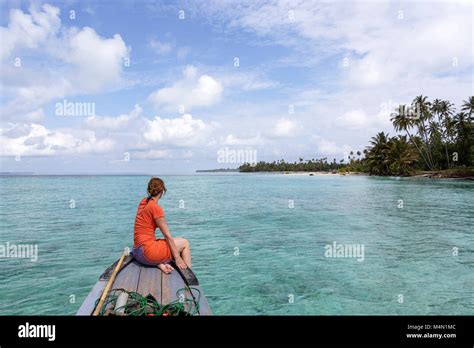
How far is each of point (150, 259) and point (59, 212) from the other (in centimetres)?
2097

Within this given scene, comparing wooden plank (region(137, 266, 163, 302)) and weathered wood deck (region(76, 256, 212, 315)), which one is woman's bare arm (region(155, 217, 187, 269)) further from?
wooden plank (region(137, 266, 163, 302))

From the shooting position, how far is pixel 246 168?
19800 cm

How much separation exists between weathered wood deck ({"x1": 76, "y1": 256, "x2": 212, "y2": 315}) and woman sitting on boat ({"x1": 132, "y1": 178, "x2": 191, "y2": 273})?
147 mm

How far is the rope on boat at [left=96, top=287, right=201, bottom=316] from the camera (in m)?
3.90

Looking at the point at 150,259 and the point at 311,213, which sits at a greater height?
the point at 150,259

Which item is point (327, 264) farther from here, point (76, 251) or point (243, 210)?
point (243, 210)

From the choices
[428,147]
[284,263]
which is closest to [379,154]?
[428,147]

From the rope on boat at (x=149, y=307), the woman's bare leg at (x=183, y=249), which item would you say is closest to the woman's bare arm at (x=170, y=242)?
the woman's bare leg at (x=183, y=249)

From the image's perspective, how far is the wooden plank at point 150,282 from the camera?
4546 millimetres

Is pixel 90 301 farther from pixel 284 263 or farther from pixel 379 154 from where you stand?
pixel 379 154

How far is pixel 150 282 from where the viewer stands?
4.82 metres

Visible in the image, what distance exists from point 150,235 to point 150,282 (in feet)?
2.44
